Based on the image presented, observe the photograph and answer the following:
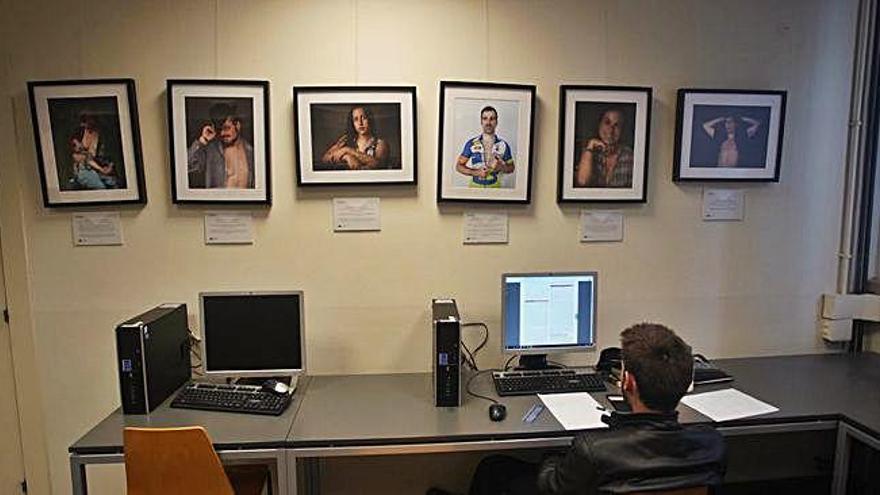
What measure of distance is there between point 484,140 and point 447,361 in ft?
3.36

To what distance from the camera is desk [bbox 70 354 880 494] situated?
72.2 inches

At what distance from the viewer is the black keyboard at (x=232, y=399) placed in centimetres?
204

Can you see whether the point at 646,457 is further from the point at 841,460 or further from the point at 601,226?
the point at 601,226

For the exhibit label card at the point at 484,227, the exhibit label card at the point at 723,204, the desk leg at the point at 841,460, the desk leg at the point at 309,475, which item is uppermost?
the exhibit label card at the point at 723,204

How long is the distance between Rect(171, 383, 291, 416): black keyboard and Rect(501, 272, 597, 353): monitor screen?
3.22ft

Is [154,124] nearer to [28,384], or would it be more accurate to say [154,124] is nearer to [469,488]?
[28,384]

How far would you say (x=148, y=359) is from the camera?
204 cm

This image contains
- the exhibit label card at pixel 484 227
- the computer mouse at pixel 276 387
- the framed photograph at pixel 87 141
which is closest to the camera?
the computer mouse at pixel 276 387

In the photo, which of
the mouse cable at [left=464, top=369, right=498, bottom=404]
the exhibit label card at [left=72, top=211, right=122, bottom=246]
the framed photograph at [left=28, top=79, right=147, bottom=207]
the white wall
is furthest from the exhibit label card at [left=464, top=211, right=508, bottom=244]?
the exhibit label card at [left=72, top=211, right=122, bottom=246]

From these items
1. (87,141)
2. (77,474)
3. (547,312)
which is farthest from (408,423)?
(87,141)

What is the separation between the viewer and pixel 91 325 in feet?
8.05

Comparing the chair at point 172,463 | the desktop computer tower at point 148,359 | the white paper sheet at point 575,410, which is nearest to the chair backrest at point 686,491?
the white paper sheet at point 575,410

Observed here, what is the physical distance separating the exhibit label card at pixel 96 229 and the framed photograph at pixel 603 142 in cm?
204

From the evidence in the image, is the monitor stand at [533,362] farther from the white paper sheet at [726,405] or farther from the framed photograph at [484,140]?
the framed photograph at [484,140]
